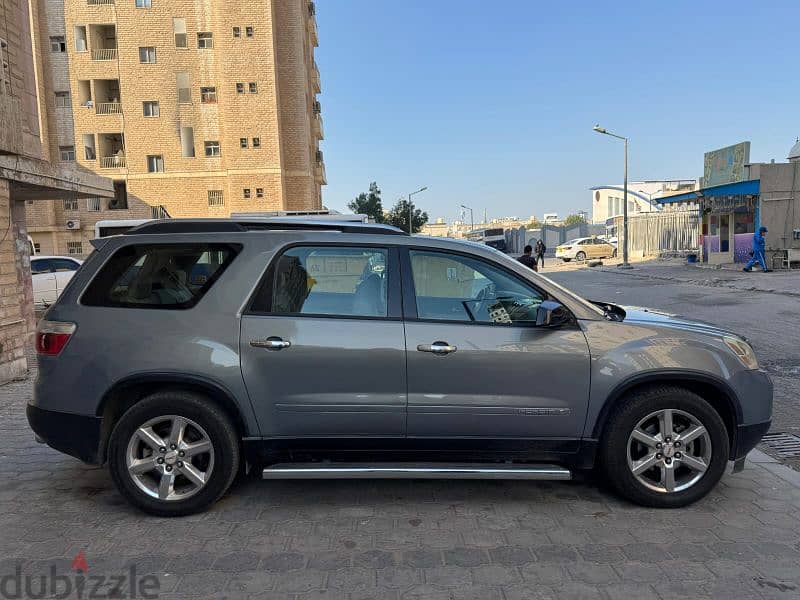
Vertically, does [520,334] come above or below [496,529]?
above

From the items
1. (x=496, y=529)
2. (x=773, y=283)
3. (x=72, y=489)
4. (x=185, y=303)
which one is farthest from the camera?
(x=773, y=283)

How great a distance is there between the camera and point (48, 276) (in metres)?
16.3

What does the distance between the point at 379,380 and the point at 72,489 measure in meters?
2.47

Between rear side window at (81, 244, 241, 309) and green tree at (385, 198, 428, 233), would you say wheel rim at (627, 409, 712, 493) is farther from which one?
green tree at (385, 198, 428, 233)

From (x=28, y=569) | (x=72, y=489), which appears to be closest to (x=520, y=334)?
(x=28, y=569)

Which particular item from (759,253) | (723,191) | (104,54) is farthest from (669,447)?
(104,54)

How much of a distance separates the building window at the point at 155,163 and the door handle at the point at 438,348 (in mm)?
42317

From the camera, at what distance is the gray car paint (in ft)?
12.2

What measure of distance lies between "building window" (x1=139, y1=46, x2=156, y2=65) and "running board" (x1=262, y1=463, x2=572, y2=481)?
44.0 m

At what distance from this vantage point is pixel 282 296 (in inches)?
152

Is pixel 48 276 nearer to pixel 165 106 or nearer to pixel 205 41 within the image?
pixel 165 106

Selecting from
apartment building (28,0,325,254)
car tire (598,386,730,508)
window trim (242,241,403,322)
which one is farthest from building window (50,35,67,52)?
car tire (598,386,730,508)

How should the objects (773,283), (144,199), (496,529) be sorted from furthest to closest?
(144,199) → (773,283) → (496,529)

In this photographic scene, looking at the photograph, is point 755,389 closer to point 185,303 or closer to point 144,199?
point 185,303
